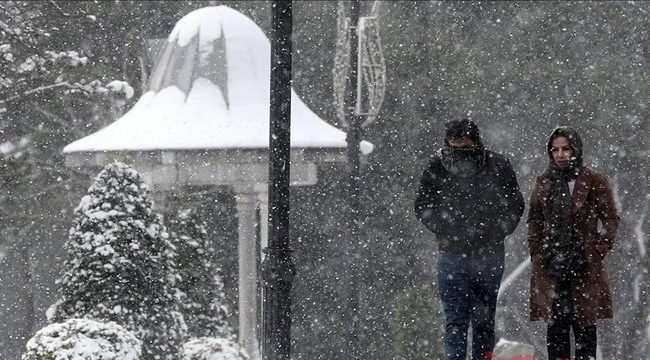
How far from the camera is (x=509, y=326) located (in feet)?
82.8

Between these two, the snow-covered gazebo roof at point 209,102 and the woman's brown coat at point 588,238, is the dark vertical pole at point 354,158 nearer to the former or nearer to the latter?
the snow-covered gazebo roof at point 209,102

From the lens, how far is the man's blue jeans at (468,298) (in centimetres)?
696

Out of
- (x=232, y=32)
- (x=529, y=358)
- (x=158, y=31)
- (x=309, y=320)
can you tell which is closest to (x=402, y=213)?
(x=309, y=320)

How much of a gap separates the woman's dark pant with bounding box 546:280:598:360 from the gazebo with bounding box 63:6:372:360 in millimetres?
5483

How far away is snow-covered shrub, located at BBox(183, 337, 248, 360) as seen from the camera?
1038 cm

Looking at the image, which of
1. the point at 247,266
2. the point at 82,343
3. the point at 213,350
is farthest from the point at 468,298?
the point at 247,266

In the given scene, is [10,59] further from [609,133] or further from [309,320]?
[609,133]

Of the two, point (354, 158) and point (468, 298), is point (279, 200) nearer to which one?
point (468, 298)

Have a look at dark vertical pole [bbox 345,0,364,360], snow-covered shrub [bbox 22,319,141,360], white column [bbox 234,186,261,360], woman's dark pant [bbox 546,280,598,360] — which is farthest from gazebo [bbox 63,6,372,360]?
woman's dark pant [bbox 546,280,598,360]

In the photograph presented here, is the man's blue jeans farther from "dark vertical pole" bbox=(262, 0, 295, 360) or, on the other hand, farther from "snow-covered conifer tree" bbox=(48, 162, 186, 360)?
"snow-covered conifer tree" bbox=(48, 162, 186, 360)

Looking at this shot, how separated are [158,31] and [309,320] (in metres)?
7.54

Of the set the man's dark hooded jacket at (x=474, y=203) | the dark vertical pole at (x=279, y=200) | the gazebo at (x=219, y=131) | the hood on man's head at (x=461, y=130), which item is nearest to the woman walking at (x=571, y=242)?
the man's dark hooded jacket at (x=474, y=203)

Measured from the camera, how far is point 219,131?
508 inches

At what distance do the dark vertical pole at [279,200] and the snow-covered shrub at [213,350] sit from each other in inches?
Result: 175
